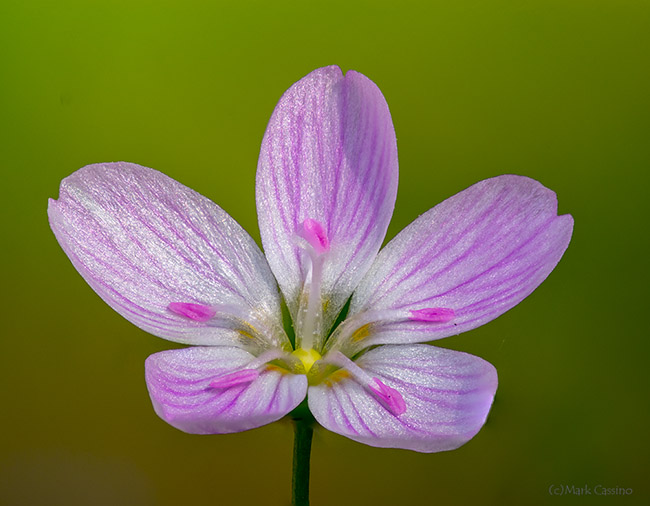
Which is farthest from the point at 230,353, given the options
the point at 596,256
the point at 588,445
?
the point at 596,256

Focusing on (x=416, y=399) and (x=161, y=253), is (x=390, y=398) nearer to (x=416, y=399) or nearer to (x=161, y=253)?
(x=416, y=399)

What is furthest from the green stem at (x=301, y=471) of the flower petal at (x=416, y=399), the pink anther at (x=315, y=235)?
the pink anther at (x=315, y=235)

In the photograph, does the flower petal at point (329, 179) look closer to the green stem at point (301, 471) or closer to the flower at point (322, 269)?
the flower at point (322, 269)

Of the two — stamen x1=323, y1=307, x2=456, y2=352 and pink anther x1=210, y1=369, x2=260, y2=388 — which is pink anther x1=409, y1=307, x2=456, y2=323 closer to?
stamen x1=323, y1=307, x2=456, y2=352

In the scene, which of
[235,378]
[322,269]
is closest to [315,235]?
[322,269]

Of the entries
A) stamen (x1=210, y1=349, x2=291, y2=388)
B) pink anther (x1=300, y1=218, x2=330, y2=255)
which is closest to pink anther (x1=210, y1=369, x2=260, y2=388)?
stamen (x1=210, y1=349, x2=291, y2=388)

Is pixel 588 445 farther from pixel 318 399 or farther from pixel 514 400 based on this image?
pixel 318 399
